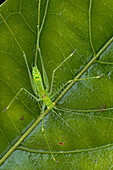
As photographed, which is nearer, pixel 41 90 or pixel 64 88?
pixel 64 88

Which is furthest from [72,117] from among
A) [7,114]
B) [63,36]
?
[63,36]

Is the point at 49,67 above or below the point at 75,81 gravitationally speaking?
above

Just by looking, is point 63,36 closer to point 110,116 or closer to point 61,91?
point 61,91
